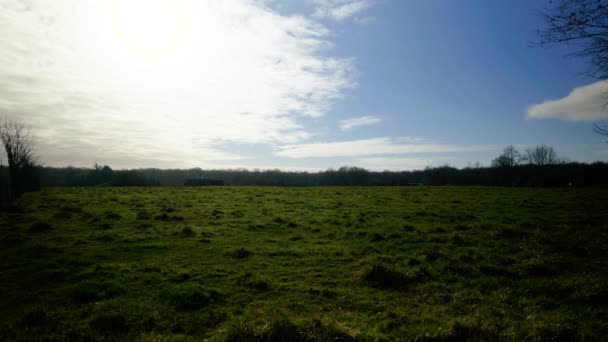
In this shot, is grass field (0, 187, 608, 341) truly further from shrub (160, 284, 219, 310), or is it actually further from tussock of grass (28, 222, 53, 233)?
tussock of grass (28, 222, 53, 233)

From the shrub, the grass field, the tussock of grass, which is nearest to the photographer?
the grass field

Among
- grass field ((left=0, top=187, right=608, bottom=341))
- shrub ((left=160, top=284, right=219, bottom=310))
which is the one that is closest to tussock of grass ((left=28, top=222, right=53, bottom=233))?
grass field ((left=0, top=187, right=608, bottom=341))

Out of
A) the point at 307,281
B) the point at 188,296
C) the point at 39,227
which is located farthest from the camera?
the point at 39,227

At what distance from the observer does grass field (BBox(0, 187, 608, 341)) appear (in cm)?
608

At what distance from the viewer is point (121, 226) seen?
1772 centimetres

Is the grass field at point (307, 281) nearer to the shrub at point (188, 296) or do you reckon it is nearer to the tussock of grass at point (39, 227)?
the shrub at point (188, 296)

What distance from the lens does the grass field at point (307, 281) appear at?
6082mm

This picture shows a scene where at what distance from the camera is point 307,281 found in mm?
9273

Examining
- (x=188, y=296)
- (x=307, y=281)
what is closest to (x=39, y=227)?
(x=188, y=296)

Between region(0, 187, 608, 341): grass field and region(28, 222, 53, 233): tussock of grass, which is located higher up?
region(28, 222, 53, 233): tussock of grass

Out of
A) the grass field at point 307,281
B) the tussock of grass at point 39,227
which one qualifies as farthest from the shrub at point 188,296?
the tussock of grass at point 39,227

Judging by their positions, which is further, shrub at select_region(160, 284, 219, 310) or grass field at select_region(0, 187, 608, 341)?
shrub at select_region(160, 284, 219, 310)

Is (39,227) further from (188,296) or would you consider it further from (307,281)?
(307,281)

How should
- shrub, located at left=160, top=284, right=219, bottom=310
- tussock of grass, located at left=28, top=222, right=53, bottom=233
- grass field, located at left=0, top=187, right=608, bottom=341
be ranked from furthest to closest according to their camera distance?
tussock of grass, located at left=28, top=222, right=53, bottom=233 < shrub, located at left=160, top=284, right=219, bottom=310 < grass field, located at left=0, top=187, right=608, bottom=341
